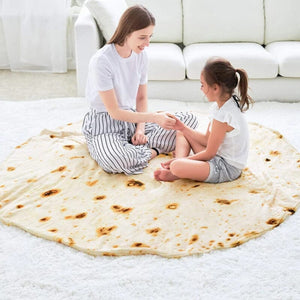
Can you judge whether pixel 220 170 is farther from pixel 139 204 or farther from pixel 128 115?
pixel 128 115

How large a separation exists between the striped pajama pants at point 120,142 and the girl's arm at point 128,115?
112mm

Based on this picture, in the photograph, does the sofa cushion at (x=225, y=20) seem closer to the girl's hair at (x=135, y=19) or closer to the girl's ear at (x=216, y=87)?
the girl's hair at (x=135, y=19)

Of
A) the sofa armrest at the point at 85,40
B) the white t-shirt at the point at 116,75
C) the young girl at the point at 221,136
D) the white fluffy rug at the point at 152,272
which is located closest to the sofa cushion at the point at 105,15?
the sofa armrest at the point at 85,40

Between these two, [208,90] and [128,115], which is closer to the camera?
[208,90]

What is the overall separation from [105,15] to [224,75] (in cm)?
141

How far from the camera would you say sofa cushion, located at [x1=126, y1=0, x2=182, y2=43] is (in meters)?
3.55

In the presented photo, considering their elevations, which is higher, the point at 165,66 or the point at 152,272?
the point at 165,66

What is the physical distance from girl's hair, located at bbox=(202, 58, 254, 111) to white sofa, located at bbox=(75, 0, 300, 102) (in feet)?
3.83

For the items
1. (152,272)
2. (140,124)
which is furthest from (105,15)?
(152,272)

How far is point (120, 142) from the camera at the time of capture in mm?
2328

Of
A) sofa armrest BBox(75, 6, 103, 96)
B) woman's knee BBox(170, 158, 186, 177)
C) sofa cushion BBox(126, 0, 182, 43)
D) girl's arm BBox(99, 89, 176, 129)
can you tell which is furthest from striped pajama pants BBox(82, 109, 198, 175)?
sofa cushion BBox(126, 0, 182, 43)

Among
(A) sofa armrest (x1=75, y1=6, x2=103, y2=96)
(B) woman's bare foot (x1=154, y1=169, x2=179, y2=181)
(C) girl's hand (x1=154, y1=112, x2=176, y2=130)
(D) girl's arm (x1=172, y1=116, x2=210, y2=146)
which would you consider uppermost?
(A) sofa armrest (x1=75, y1=6, x2=103, y2=96)

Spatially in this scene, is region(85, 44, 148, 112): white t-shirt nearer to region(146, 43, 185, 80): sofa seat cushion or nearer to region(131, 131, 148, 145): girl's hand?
region(131, 131, 148, 145): girl's hand

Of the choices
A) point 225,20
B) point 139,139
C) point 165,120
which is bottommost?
point 139,139
